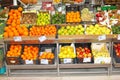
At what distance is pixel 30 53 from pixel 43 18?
0.88 meters

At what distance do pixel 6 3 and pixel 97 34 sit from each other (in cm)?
414

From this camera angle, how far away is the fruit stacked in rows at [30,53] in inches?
222

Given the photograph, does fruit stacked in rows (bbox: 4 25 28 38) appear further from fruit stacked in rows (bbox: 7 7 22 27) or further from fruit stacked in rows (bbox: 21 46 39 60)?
fruit stacked in rows (bbox: 21 46 39 60)

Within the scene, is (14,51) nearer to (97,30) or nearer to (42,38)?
(42,38)

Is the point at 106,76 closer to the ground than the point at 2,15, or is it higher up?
closer to the ground

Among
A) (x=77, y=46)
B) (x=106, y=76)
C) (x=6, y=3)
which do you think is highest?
(x=6, y=3)

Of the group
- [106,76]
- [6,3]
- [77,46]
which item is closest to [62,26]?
[77,46]

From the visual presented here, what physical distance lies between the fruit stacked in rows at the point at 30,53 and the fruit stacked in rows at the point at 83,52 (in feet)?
2.62

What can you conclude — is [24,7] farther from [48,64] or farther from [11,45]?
[48,64]

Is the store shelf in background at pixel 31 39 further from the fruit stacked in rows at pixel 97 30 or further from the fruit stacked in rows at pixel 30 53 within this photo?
the fruit stacked in rows at pixel 97 30

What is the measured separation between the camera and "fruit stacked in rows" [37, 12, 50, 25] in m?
6.13

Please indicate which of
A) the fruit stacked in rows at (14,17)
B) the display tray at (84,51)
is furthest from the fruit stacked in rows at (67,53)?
the fruit stacked in rows at (14,17)

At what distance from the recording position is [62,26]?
19.9ft

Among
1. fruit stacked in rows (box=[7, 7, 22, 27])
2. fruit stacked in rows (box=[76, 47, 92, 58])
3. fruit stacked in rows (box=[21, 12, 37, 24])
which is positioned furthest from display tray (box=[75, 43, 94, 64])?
fruit stacked in rows (box=[7, 7, 22, 27])
